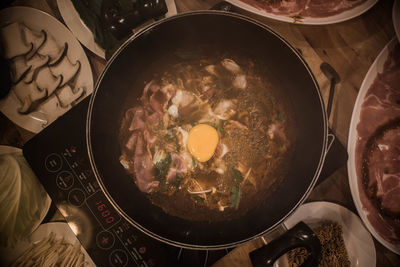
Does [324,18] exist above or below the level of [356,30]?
above

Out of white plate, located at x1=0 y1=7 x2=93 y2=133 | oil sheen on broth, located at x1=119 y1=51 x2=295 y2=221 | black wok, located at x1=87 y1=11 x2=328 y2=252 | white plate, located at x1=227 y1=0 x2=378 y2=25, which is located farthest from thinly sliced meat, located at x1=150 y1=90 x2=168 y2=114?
white plate, located at x1=227 y1=0 x2=378 y2=25

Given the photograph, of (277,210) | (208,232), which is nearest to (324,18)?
(277,210)

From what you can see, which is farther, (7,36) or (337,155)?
(7,36)

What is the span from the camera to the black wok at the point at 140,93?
127cm

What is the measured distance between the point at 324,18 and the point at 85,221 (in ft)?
5.86

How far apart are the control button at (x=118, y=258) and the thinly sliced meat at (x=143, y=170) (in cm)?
34

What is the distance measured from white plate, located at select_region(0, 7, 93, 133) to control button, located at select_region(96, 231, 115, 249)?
745 millimetres

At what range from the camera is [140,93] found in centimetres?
146

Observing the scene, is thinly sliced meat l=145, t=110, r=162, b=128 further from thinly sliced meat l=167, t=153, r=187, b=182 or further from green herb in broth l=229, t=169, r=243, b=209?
green herb in broth l=229, t=169, r=243, b=209

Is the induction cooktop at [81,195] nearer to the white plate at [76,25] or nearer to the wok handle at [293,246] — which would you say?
the wok handle at [293,246]

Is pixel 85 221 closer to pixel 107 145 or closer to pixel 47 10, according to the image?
pixel 107 145

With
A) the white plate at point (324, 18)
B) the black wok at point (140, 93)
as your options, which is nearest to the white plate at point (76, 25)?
the black wok at point (140, 93)

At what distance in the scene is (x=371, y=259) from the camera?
4.52 feet

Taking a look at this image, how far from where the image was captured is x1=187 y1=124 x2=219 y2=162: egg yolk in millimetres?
1367
